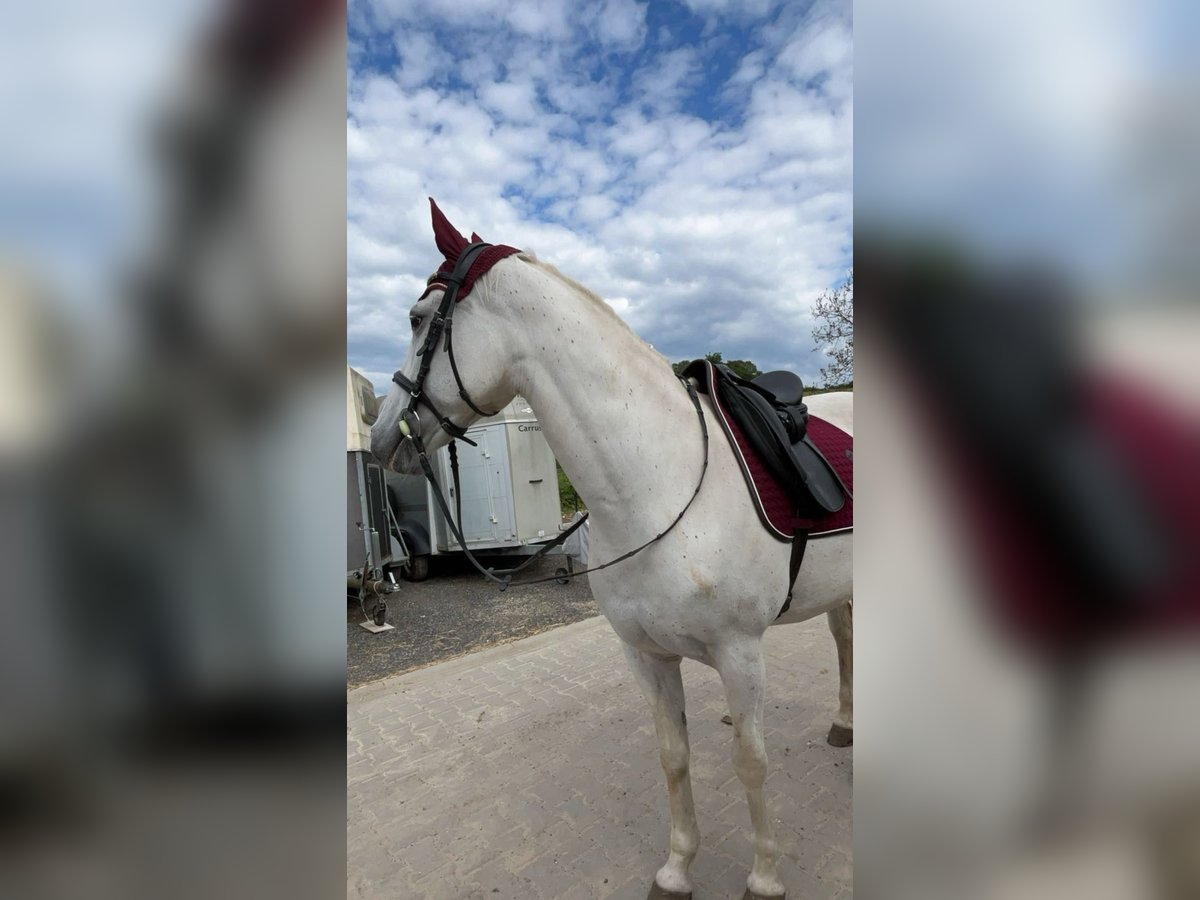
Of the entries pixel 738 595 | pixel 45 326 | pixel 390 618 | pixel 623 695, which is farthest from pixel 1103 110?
pixel 390 618

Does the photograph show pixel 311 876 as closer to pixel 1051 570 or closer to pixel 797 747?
pixel 1051 570

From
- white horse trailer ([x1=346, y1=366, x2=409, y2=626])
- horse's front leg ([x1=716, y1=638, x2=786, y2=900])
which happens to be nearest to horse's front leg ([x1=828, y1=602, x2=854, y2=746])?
horse's front leg ([x1=716, y1=638, x2=786, y2=900])

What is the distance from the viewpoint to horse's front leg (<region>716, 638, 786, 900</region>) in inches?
77.8

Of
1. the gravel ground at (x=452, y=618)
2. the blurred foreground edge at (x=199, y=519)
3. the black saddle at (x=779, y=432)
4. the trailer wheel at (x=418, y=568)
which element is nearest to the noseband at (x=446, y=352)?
the black saddle at (x=779, y=432)

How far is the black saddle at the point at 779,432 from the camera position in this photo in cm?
211

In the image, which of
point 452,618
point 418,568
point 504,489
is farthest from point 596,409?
point 418,568

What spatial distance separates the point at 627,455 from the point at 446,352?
25.2 inches

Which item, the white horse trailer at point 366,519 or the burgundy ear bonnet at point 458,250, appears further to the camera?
the white horse trailer at point 366,519

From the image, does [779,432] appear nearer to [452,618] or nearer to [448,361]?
[448,361]

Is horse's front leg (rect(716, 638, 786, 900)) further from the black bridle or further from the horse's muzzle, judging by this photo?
the horse's muzzle

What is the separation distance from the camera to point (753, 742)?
81.4 inches

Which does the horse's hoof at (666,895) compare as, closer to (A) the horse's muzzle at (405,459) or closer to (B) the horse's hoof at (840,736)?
(B) the horse's hoof at (840,736)

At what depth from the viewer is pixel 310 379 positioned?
0.50m

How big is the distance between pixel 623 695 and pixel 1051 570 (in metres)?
4.16
